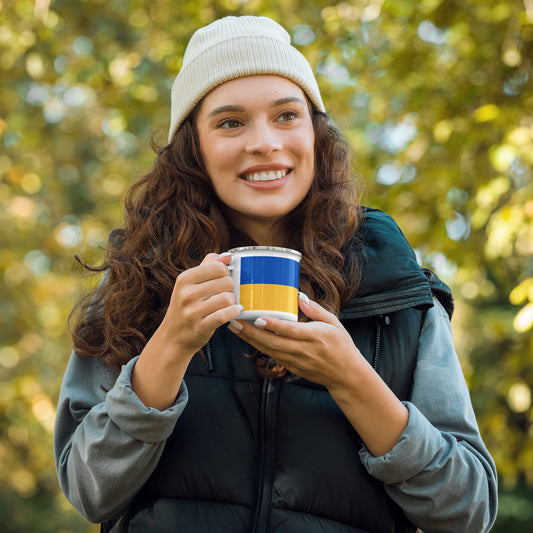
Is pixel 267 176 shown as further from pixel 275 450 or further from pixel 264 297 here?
pixel 275 450

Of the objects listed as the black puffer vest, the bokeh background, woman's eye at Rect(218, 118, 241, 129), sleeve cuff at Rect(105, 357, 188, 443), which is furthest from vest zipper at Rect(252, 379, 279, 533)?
the bokeh background

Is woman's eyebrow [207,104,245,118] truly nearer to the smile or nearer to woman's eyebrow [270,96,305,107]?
woman's eyebrow [270,96,305,107]

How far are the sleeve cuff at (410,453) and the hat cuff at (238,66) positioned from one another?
3.78 feet

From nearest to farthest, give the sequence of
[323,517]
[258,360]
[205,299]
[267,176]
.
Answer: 1. [205,299]
2. [323,517]
3. [258,360]
4. [267,176]

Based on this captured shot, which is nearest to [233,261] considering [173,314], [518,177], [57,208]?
[173,314]

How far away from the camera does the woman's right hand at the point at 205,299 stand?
1632 mm

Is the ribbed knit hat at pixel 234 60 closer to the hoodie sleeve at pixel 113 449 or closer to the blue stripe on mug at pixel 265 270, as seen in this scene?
the blue stripe on mug at pixel 265 270

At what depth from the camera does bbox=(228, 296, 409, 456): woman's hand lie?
1721 millimetres

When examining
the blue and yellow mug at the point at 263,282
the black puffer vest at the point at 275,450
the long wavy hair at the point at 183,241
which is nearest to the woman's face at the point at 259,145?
the long wavy hair at the point at 183,241

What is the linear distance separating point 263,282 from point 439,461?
70cm

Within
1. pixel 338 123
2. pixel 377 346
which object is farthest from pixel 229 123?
pixel 338 123

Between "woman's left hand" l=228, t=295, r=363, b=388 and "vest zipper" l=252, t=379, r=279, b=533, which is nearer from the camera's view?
"woman's left hand" l=228, t=295, r=363, b=388

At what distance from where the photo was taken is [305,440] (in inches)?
77.9

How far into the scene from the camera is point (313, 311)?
1.78m
